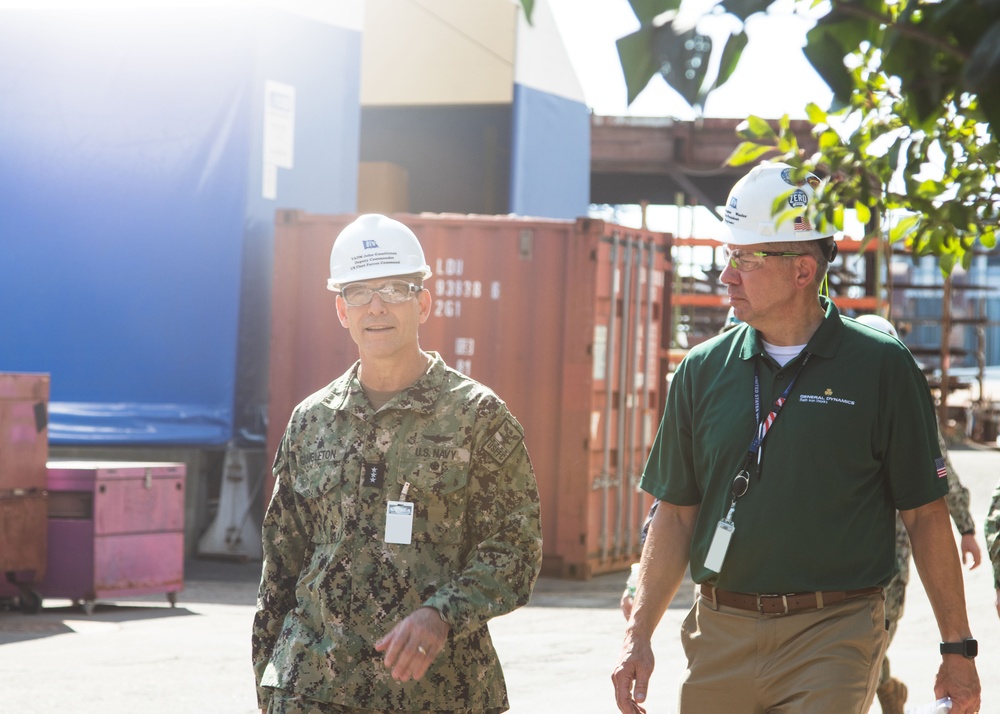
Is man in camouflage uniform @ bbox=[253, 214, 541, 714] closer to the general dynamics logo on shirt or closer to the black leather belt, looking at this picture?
the black leather belt

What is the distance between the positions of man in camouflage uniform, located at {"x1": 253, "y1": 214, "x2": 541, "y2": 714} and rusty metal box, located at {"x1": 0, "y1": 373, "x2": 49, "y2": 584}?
673cm

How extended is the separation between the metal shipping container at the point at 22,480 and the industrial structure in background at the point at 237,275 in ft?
3.20

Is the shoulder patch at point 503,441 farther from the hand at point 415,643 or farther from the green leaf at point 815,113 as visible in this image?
the green leaf at point 815,113

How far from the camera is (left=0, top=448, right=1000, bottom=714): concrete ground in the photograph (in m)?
7.29

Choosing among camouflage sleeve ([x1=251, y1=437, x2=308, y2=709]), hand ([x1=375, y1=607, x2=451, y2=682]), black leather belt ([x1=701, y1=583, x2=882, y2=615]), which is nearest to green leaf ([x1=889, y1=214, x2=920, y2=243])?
black leather belt ([x1=701, y1=583, x2=882, y2=615])

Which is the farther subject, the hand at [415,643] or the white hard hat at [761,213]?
the white hard hat at [761,213]

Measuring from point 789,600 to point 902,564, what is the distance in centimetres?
267

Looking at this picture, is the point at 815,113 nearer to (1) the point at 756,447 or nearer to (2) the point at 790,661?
(1) the point at 756,447

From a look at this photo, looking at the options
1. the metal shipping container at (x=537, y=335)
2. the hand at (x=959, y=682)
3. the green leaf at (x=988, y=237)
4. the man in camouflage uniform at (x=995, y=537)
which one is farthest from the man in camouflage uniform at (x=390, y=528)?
the metal shipping container at (x=537, y=335)

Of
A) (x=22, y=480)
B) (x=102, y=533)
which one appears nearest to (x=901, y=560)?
(x=102, y=533)

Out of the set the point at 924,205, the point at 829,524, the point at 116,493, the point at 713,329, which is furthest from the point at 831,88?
the point at 713,329

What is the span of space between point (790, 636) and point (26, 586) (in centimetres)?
777

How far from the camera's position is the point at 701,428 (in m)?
3.68

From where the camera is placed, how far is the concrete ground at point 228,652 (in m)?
7.29
